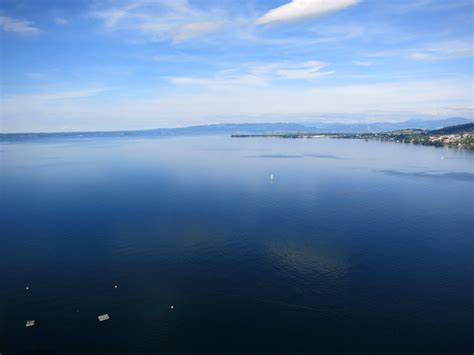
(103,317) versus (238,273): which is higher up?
(238,273)

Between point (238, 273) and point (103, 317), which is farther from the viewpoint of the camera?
point (238, 273)

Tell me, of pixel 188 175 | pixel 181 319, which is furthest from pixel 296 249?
pixel 188 175

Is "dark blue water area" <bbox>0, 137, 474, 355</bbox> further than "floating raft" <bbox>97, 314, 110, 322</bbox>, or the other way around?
"floating raft" <bbox>97, 314, 110, 322</bbox>

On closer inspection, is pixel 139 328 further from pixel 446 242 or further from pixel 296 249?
pixel 446 242

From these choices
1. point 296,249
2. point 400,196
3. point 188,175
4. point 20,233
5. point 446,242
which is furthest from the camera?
point 188,175

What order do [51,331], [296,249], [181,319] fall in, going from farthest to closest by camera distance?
[296,249], [181,319], [51,331]

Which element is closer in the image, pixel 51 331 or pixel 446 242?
pixel 51 331

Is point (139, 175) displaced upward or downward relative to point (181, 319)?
upward

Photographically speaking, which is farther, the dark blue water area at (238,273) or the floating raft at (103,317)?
the floating raft at (103,317)
